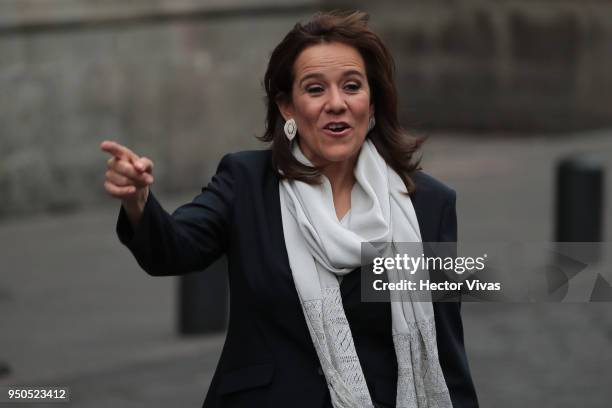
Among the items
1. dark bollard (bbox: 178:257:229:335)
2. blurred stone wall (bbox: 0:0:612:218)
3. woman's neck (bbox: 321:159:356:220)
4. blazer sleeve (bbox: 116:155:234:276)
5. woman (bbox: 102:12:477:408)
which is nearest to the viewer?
blazer sleeve (bbox: 116:155:234:276)

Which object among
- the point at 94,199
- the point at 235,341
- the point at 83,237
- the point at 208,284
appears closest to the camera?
the point at 235,341

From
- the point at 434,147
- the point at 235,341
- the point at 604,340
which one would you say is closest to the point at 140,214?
the point at 235,341

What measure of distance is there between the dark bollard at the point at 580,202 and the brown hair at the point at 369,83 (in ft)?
21.6

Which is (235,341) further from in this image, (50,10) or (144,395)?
(50,10)

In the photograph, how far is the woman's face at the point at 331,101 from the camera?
13.6 feet

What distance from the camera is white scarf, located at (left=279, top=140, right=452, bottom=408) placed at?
3973 millimetres

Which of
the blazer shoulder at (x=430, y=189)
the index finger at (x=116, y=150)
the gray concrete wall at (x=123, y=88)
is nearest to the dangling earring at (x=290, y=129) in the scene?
the blazer shoulder at (x=430, y=189)

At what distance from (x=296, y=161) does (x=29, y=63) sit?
355 inches

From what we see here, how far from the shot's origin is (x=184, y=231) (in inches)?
159

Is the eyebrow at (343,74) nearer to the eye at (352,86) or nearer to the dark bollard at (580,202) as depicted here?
the eye at (352,86)

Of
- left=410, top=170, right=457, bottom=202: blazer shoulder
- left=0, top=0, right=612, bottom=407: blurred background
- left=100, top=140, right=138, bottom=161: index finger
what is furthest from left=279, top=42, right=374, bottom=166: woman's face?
left=100, top=140, right=138, bottom=161: index finger

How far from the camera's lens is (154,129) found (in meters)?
13.7

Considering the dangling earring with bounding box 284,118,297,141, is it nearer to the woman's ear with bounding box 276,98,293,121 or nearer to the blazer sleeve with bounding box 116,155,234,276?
the woman's ear with bounding box 276,98,293,121
